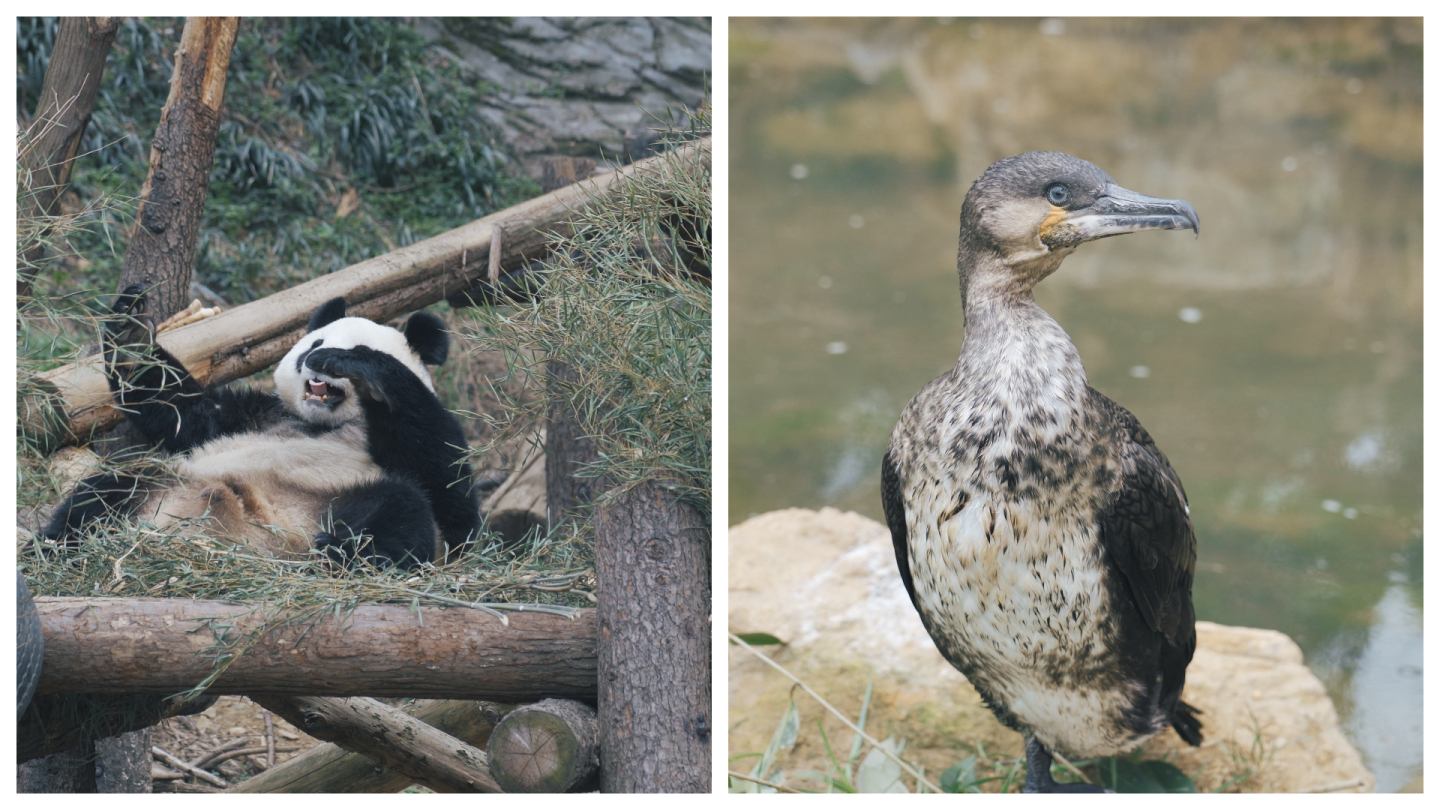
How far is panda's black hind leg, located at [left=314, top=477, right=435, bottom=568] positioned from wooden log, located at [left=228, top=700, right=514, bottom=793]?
1.32ft

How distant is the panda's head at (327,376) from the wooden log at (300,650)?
597 mm

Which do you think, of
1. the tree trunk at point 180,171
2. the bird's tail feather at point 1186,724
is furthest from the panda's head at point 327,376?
the bird's tail feather at point 1186,724

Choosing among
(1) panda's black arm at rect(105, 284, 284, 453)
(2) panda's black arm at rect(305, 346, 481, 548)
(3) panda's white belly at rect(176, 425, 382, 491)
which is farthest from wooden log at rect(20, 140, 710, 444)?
(2) panda's black arm at rect(305, 346, 481, 548)

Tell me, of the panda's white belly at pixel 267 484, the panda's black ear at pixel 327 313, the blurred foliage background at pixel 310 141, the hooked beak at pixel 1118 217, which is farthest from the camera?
the blurred foliage background at pixel 310 141

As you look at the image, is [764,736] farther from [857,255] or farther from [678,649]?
[857,255]

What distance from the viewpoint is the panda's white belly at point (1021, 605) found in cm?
139

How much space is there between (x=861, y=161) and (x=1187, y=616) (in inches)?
155

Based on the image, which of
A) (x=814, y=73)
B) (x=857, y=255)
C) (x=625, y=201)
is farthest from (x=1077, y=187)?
(x=814, y=73)

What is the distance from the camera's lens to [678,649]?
159 cm

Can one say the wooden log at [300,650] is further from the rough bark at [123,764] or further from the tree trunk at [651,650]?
the rough bark at [123,764]

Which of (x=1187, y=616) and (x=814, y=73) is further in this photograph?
(x=814, y=73)

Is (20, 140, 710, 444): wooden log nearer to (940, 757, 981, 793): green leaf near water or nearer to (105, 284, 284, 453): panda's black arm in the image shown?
(105, 284, 284, 453): panda's black arm

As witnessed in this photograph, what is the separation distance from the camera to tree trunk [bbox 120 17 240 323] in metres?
2.29

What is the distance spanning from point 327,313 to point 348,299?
209mm
